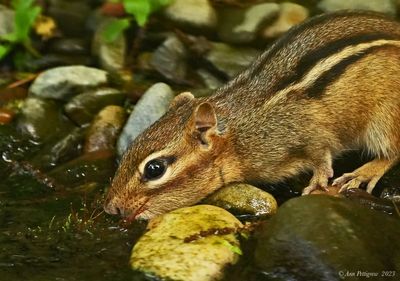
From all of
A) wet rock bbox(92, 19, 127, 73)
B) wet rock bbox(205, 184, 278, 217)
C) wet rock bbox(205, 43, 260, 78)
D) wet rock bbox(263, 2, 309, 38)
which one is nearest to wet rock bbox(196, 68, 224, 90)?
wet rock bbox(205, 43, 260, 78)

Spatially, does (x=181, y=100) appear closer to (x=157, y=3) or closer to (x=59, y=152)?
(x=59, y=152)

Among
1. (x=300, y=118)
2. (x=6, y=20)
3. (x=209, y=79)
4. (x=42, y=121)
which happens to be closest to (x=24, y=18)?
(x=6, y=20)

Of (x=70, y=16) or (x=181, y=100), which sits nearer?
(x=181, y=100)

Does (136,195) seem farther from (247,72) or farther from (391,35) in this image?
(391,35)

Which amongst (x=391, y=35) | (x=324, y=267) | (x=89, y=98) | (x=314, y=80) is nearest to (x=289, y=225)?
(x=324, y=267)

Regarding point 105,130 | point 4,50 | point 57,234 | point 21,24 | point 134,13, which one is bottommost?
point 57,234

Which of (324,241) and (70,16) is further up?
(70,16)
